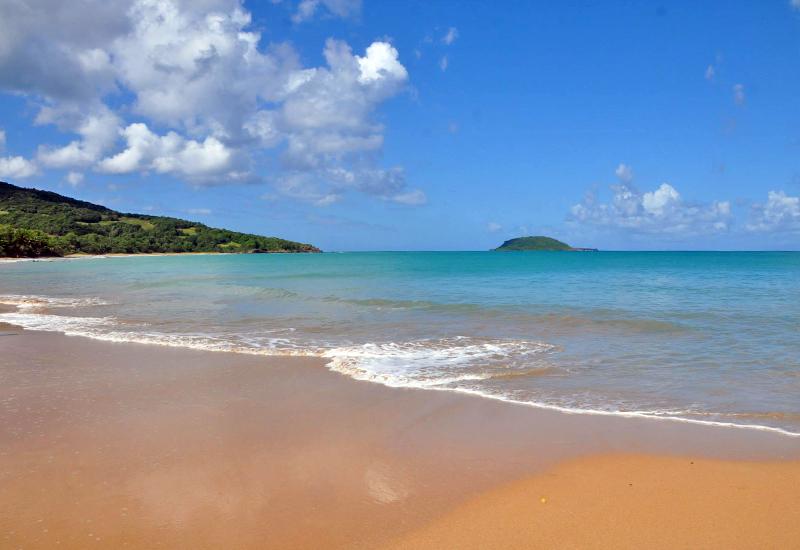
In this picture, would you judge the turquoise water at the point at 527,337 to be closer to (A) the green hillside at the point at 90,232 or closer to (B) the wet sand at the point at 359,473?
(B) the wet sand at the point at 359,473

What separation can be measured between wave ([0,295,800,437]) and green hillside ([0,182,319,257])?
305 feet

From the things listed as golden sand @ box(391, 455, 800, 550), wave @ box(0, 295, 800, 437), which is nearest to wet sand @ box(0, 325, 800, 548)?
golden sand @ box(391, 455, 800, 550)

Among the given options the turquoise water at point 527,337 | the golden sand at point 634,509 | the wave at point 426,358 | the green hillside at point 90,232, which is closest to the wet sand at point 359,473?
the golden sand at point 634,509

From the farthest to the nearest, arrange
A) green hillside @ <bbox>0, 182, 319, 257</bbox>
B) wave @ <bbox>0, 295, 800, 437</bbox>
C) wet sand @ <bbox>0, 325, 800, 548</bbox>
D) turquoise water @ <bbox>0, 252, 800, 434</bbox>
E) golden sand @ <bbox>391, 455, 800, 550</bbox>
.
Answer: green hillside @ <bbox>0, 182, 319, 257</bbox>, turquoise water @ <bbox>0, 252, 800, 434</bbox>, wave @ <bbox>0, 295, 800, 437</bbox>, wet sand @ <bbox>0, 325, 800, 548</bbox>, golden sand @ <bbox>391, 455, 800, 550</bbox>

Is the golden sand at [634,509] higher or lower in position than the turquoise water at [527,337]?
lower

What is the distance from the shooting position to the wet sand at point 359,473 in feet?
14.0

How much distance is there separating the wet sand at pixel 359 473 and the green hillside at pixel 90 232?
100 meters

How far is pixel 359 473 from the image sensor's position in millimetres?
5348

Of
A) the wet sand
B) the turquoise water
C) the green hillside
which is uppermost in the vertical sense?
the green hillside

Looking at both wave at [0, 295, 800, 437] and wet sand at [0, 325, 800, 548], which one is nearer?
wet sand at [0, 325, 800, 548]

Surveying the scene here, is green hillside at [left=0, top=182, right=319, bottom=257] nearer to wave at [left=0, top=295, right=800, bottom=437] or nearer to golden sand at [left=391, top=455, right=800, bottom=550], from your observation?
wave at [left=0, top=295, right=800, bottom=437]

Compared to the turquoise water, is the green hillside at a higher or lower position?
higher

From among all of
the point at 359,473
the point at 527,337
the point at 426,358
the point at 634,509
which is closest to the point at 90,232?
the point at 527,337

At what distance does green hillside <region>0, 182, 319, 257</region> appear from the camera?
312 ft
